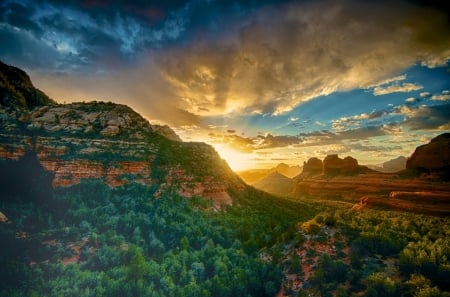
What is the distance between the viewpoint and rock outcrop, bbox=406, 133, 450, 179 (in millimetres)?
90062

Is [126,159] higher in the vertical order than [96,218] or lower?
higher

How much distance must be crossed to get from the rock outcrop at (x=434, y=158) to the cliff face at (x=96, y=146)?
262 feet

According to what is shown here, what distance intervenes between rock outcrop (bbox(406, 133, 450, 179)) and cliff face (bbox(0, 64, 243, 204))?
79849 millimetres

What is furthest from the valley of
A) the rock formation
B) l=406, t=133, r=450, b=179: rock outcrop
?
the rock formation

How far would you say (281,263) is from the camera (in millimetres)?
34625

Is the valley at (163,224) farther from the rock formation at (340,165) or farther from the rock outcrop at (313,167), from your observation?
the rock outcrop at (313,167)

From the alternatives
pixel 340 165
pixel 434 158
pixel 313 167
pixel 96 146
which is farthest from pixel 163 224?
pixel 313 167

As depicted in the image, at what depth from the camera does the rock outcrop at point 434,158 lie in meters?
90.1

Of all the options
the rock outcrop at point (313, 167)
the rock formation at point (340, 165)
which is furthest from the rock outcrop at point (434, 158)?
the rock outcrop at point (313, 167)

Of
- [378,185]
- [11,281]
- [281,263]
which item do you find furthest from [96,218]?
[378,185]

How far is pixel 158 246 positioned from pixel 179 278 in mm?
9304

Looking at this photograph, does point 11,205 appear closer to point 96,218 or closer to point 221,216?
point 96,218

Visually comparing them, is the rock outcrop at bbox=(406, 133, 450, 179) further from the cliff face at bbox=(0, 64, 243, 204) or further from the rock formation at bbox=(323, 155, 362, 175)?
the cliff face at bbox=(0, 64, 243, 204)

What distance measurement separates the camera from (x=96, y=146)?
61938 millimetres
